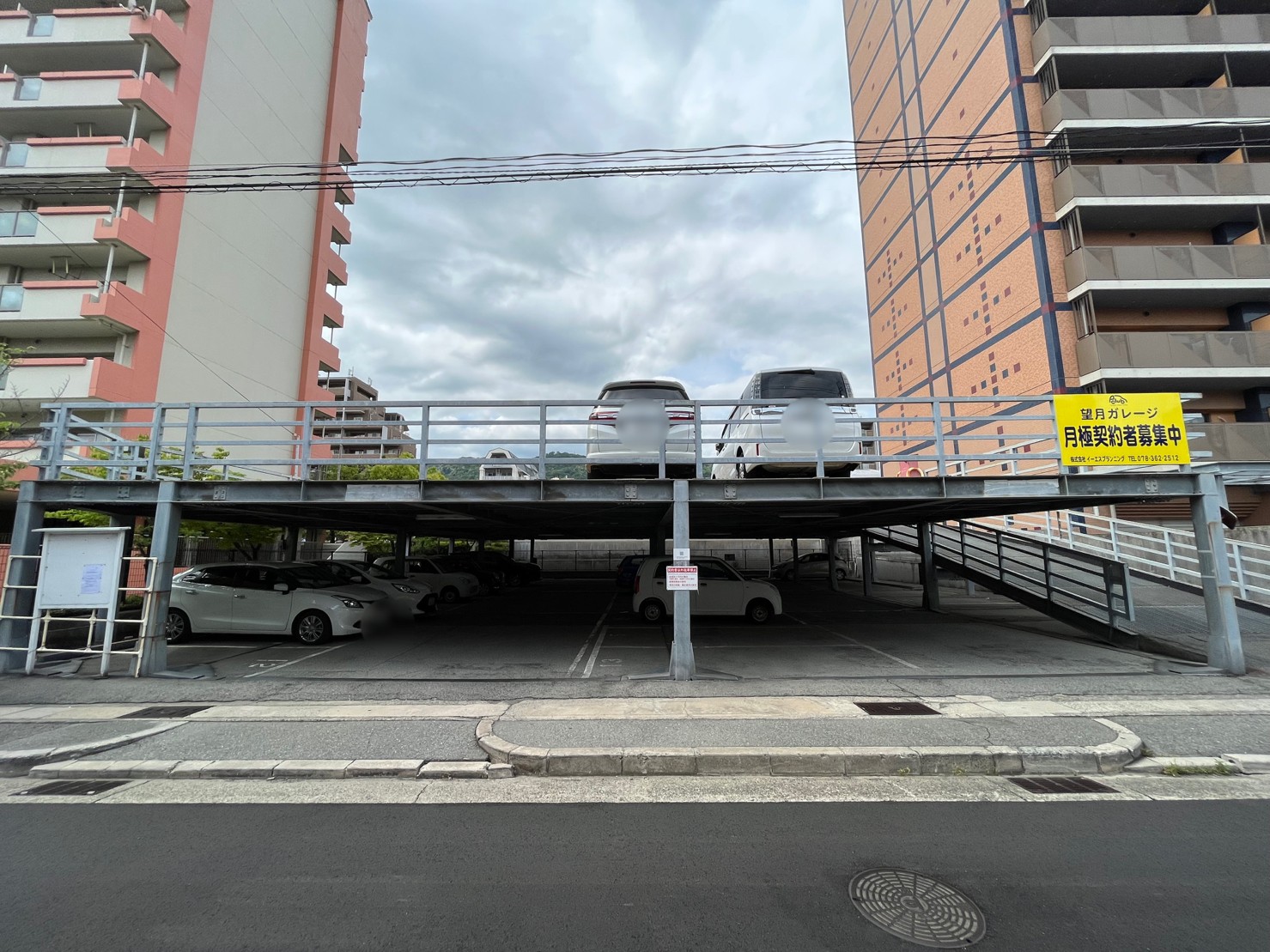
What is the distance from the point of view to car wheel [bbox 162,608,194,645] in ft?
37.9

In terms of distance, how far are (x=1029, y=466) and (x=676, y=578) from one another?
1820 cm

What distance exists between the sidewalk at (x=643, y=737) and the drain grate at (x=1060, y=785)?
15 centimetres

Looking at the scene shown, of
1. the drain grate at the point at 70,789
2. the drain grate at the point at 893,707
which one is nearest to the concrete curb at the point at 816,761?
the drain grate at the point at 893,707

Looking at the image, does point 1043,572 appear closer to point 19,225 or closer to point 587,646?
point 587,646

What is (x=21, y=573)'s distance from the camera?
30.5ft

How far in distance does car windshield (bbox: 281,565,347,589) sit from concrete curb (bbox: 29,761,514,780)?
658 cm

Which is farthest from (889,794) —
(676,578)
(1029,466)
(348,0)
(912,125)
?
(348,0)

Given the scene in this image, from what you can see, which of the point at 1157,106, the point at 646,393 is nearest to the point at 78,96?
the point at 646,393

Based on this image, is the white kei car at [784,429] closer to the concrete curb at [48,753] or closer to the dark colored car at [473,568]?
the concrete curb at [48,753]

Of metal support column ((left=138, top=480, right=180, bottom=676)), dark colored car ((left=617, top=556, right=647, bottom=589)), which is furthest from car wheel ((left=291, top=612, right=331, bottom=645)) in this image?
dark colored car ((left=617, top=556, right=647, bottom=589))

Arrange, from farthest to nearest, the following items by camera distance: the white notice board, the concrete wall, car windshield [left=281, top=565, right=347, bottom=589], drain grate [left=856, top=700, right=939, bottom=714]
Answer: the concrete wall, car windshield [left=281, top=565, right=347, bottom=589], the white notice board, drain grate [left=856, top=700, right=939, bottom=714]

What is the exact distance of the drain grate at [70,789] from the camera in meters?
4.91

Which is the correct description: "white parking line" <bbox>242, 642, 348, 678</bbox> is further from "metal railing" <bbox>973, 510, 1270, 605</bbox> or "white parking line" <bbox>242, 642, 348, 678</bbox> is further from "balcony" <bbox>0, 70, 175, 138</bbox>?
"balcony" <bbox>0, 70, 175, 138</bbox>

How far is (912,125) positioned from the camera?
3134 centimetres
